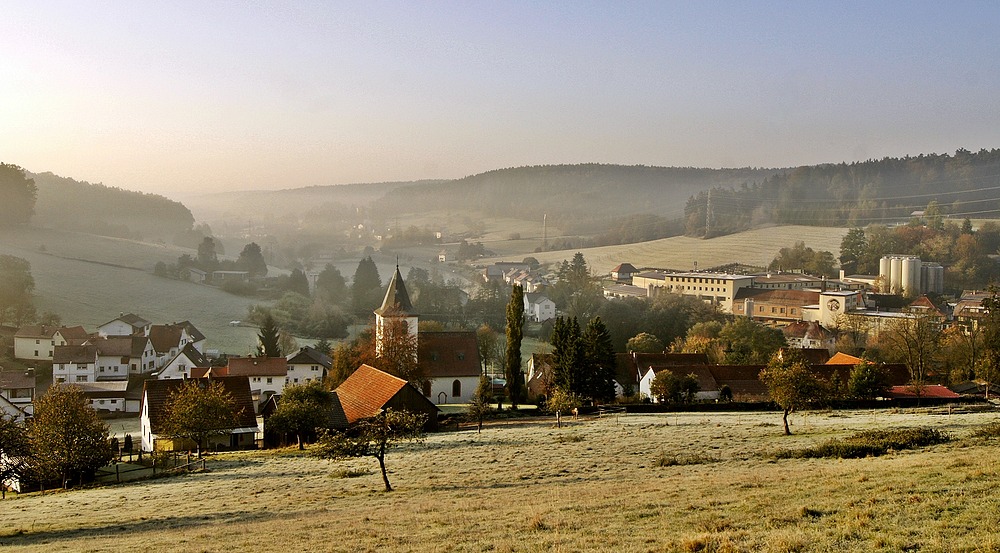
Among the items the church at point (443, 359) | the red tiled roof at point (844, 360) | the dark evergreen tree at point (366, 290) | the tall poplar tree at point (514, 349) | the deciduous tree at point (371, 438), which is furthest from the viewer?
the dark evergreen tree at point (366, 290)

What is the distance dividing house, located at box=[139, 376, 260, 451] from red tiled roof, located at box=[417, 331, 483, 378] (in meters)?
15.6

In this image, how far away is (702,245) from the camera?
6929 inches

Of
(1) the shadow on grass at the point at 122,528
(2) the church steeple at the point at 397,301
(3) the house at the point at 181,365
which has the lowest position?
→ (1) the shadow on grass at the point at 122,528

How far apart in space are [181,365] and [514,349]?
3146cm

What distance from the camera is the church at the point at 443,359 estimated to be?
55406 millimetres

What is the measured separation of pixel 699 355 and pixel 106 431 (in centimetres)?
→ 4071

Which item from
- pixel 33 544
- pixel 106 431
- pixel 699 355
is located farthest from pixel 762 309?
pixel 33 544

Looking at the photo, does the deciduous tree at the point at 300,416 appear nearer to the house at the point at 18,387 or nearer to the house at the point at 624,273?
the house at the point at 18,387

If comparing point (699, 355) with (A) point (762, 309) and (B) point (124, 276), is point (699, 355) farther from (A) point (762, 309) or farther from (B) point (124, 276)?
(B) point (124, 276)

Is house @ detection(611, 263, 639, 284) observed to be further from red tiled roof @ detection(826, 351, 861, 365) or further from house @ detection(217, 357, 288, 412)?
house @ detection(217, 357, 288, 412)

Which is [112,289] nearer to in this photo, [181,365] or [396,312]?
[181,365]

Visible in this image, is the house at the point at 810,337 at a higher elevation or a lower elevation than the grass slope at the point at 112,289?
lower

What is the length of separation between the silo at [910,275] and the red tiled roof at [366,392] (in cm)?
10390

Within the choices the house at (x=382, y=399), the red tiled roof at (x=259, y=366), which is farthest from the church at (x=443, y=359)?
the house at (x=382, y=399)
